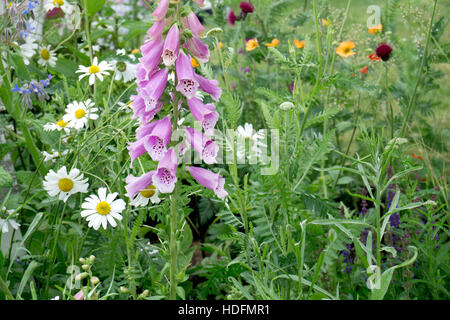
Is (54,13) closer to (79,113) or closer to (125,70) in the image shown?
(125,70)

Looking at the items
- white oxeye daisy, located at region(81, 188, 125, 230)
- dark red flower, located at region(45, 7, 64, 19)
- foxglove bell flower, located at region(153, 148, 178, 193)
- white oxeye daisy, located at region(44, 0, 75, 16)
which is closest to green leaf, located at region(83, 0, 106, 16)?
white oxeye daisy, located at region(44, 0, 75, 16)

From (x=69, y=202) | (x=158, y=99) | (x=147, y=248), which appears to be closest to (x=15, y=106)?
(x=69, y=202)

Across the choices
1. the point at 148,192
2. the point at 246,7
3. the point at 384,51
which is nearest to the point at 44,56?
the point at 246,7

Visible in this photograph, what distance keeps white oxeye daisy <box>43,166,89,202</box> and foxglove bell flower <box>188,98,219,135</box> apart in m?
0.53

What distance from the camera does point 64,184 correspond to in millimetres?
1660

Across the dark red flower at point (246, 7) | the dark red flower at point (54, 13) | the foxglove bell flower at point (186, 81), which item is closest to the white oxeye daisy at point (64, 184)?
the foxglove bell flower at point (186, 81)

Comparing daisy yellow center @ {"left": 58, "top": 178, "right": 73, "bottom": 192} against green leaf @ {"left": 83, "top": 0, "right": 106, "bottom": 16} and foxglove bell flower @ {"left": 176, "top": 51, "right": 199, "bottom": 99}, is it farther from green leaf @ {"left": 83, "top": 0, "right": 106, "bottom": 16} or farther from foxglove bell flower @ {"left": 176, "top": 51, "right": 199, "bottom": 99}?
green leaf @ {"left": 83, "top": 0, "right": 106, "bottom": 16}

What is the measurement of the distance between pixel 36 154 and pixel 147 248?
0.57m

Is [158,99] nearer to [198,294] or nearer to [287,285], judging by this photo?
[287,285]

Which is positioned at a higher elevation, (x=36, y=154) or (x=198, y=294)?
(x=36, y=154)

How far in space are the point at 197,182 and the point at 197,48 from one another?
812mm

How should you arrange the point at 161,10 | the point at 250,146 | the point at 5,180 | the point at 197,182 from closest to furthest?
the point at 161,10 → the point at 5,180 → the point at 250,146 → the point at 197,182
